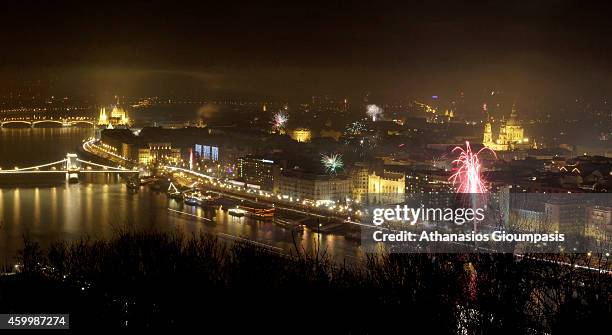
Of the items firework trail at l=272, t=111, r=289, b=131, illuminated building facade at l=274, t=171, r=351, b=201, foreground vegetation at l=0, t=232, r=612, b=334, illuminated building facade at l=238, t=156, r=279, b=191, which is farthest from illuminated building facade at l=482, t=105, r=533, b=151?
foreground vegetation at l=0, t=232, r=612, b=334

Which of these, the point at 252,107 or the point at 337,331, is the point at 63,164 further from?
the point at 252,107

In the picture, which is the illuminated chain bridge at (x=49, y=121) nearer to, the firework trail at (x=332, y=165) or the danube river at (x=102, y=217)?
the danube river at (x=102, y=217)

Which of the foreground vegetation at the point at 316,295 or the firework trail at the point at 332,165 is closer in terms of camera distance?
the foreground vegetation at the point at 316,295

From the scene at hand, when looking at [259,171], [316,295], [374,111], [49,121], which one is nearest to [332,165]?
[259,171]

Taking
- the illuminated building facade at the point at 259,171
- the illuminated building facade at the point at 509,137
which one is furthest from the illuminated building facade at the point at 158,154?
the illuminated building facade at the point at 509,137

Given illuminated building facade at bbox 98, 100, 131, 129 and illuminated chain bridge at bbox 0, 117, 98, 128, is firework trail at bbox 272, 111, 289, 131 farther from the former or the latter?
illuminated chain bridge at bbox 0, 117, 98, 128

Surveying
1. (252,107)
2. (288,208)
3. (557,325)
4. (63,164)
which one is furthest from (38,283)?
(252,107)

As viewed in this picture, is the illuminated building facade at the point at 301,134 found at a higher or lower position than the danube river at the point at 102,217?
higher
